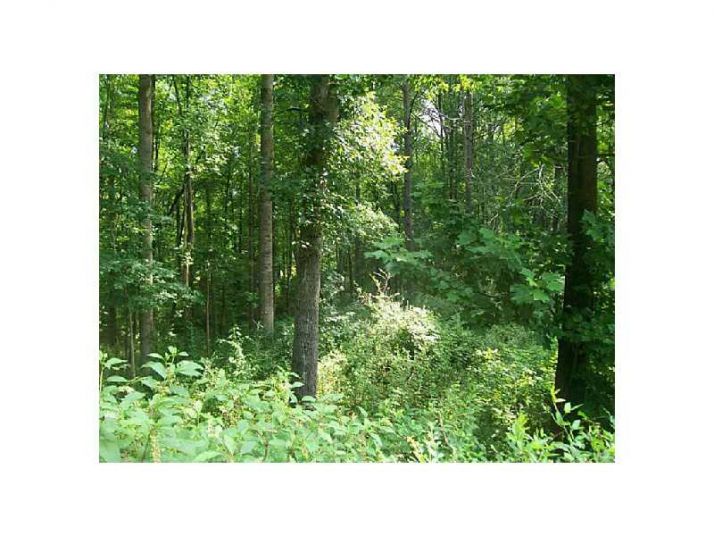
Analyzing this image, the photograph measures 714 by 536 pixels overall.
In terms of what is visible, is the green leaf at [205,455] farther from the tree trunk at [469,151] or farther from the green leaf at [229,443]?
the tree trunk at [469,151]

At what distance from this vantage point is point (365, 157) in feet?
13.1

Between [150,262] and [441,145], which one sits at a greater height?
[441,145]

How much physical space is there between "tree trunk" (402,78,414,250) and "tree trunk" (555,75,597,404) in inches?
44.0

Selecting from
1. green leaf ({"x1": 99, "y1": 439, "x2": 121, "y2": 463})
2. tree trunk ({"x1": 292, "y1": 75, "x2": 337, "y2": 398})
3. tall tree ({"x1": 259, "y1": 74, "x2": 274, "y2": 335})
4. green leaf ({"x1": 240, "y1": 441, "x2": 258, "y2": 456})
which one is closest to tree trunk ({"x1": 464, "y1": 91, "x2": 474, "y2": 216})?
tree trunk ({"x1": 292, "y1": 75, "x2": 337, "y2": 398})

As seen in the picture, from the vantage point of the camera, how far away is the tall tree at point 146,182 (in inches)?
174

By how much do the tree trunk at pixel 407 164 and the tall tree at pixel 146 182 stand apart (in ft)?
7.57

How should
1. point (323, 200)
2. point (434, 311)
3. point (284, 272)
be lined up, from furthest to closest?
point (284, 272) → point (434, 311) → point (323, 200)

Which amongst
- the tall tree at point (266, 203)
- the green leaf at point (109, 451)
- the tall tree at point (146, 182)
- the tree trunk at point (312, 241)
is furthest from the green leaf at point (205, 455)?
the tall tree at point (146, 182)

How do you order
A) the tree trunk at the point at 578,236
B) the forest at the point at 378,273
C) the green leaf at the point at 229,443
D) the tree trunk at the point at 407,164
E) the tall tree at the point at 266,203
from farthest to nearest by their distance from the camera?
the tall tree at the point at 266,203 < the tree trunk at the point at 407,164 < the tree trunk at the point at 578,236 < the forest at the point at 378,273 < the green leaf at the point at 229,443
